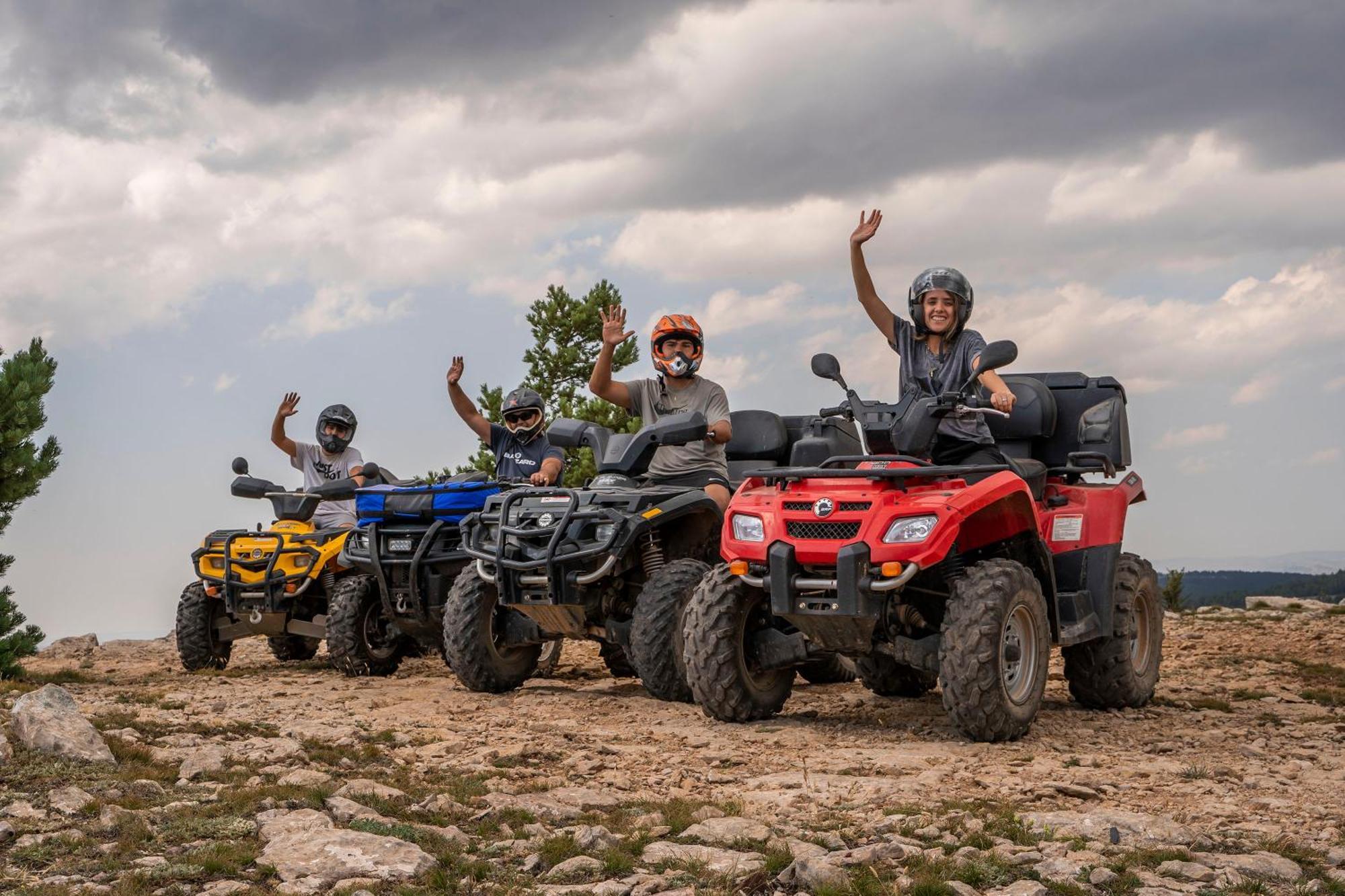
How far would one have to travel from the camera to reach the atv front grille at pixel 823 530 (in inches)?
273

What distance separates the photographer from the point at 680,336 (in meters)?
9.28

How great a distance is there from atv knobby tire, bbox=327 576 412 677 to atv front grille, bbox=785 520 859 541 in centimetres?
434

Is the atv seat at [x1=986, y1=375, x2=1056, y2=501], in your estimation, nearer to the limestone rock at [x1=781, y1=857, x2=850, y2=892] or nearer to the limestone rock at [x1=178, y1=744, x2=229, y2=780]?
the limestone rock at [x1=781, y1=857, x2=850, y2=892]

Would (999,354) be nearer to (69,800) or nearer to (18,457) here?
(69,800)

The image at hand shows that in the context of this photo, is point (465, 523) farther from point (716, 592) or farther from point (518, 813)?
point (518, 813)

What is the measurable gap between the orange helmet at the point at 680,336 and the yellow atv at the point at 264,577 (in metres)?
3.04

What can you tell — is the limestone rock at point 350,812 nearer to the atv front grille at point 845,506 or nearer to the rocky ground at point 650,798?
the rocky ground at point 650,798

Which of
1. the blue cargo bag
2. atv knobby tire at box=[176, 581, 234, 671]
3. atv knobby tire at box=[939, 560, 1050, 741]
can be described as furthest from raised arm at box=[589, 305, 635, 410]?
atv knobby tire at box=[176, 581, 234, 671]

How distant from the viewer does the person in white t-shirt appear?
1217cm

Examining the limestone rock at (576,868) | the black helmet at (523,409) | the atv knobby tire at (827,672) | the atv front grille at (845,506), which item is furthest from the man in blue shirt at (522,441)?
the limestone rock at (576,868)

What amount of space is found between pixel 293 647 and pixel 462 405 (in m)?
3.13

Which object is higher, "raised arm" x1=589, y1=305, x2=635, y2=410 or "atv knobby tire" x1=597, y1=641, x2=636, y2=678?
"raised arm" x1=589, y1=305, x2=635, y2=410

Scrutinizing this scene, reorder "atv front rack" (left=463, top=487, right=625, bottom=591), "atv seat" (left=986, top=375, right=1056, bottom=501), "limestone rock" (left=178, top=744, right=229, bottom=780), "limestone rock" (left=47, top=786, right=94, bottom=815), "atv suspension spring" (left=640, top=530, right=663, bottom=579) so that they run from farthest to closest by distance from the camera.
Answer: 1. "atv suspension spring" (left=640, top=530, right=663, bottom=579)
2. "atv seat" (left=986, top=375, right=1056, bottom=501)
3. "atv front rack" (left=463, top=487, right=625, bottom=591)
4. "limestone rock" (left=178, top=744, right=229, bottom=780)
5. "limestone rock" (left=47, top=786, right=94, bottom=815)

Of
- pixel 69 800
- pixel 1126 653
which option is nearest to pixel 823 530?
pixel 1126 653
